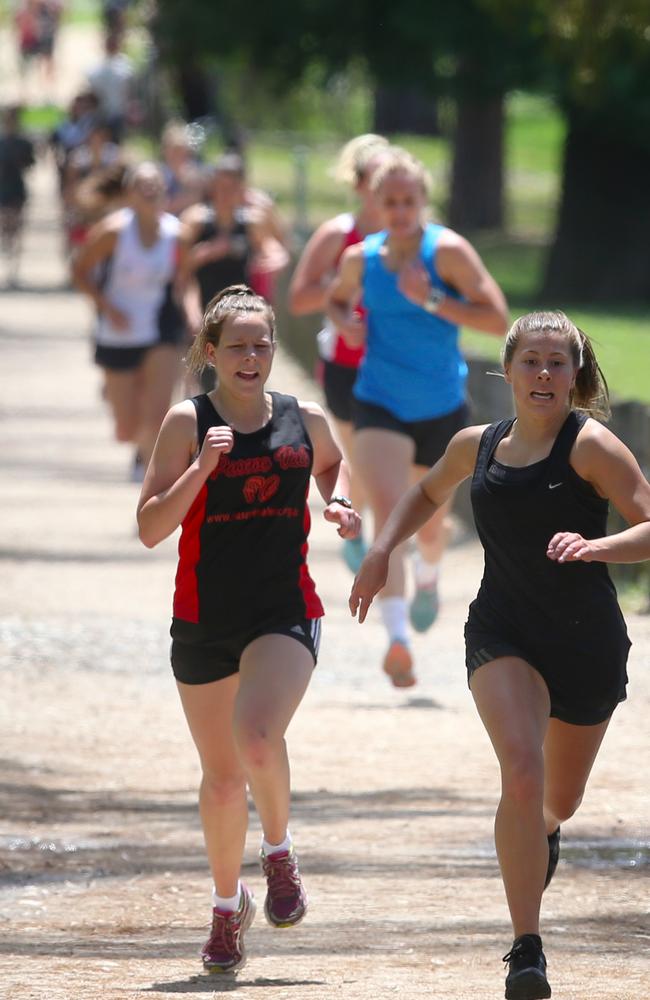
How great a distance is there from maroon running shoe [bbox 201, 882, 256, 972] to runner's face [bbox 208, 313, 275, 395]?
4.43 feet

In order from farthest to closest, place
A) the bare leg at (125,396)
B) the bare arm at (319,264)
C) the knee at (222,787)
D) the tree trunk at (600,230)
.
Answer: the tree trunk at (600,230) < the bare leg at (125,396) < the bare arm at (319,264) < the knee at (222,787)

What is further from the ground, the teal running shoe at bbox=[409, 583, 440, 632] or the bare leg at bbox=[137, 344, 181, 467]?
the teal running shoe at bbox=[409, 583, 440, 632]

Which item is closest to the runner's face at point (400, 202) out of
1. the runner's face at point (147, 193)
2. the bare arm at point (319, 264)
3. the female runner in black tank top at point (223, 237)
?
the bare arm at point (319, 264)

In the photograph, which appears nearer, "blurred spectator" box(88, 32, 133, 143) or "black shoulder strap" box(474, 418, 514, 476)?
"black shoulder strap" box(474, 418, 514, 476)

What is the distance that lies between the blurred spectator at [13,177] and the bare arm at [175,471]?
77.1ft

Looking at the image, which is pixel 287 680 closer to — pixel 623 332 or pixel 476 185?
pixel 623 332

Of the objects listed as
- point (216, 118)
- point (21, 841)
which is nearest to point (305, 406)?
point (21, 841)

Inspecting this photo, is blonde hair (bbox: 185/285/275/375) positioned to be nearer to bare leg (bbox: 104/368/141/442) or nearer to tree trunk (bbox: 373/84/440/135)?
bare leg (bbox: 104/368/141/442)

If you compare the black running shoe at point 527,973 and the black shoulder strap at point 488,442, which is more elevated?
the black shoulder strap at point 488,442

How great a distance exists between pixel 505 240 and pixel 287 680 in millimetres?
25135

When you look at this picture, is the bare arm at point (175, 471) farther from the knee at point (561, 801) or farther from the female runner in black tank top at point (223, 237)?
the female runner in black tank top at point (223, 237)

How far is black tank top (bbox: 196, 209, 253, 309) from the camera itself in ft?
44.7

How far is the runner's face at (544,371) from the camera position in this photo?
527 centimetres

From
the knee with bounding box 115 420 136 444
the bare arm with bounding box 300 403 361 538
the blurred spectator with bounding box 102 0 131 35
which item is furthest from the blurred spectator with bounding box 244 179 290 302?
the blurred spectator with bounding box 102 0 131 35
